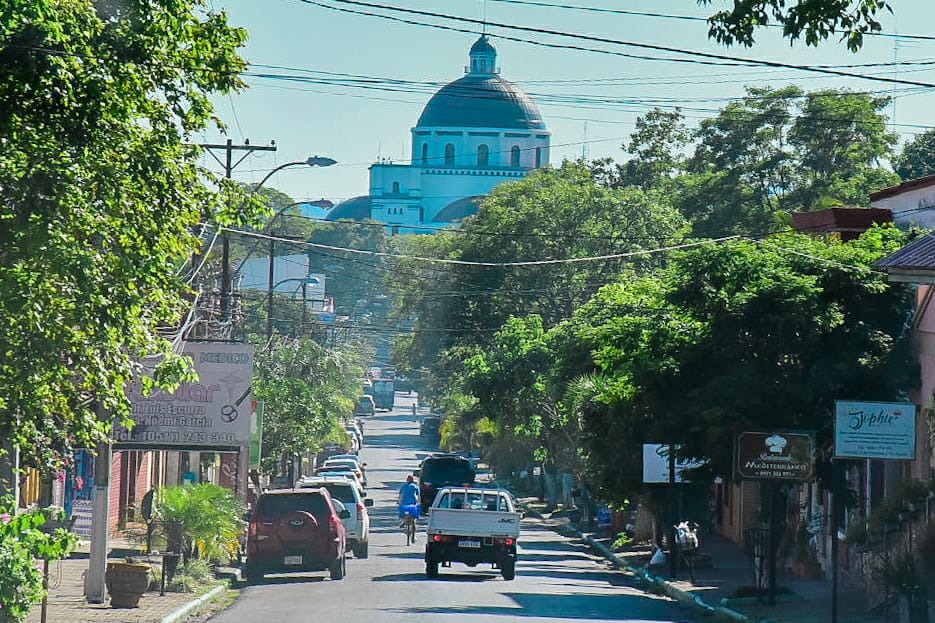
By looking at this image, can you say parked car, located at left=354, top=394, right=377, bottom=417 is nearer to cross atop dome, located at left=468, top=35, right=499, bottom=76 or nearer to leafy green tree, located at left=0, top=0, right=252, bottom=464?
cross atop dome, located at left=468, top=35, right=499, bottom=76

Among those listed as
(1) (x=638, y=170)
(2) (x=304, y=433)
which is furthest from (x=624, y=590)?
(1) (x=638, y=170)

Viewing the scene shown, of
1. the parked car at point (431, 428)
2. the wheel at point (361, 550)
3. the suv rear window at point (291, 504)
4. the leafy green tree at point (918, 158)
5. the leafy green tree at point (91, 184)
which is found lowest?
the parked car at point (431, 428)

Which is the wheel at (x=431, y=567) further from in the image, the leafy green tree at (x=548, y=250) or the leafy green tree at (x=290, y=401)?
the leafy green tree at (x=548, y=250)

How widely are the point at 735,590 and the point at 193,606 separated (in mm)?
9496

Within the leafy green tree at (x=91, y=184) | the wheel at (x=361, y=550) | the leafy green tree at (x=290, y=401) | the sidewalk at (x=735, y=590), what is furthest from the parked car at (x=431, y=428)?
the leafy green tree at (x=91, y=184)

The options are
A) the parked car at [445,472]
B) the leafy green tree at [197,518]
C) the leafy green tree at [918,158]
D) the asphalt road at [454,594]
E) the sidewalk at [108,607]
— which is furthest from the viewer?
the leafy green tree at [918,158]

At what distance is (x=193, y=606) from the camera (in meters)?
22.4

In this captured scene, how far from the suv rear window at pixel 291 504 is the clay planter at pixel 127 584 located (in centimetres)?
708

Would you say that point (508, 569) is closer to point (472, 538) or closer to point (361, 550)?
point (472, 538)

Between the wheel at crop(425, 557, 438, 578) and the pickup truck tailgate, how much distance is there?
533 mm

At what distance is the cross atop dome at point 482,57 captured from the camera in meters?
196

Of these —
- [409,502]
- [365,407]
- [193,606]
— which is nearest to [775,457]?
[193,606]

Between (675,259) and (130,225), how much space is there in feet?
45.3

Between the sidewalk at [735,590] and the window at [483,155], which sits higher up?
the window at [483,155]
